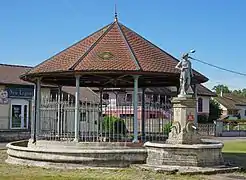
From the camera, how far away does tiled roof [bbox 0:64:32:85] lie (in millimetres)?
43844

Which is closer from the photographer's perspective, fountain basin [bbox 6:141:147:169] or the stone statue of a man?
fountain basin [bbox 6:141:147:169]

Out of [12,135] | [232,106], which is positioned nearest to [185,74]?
[12,135]

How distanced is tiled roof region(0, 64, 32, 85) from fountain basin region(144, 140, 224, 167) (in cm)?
2859

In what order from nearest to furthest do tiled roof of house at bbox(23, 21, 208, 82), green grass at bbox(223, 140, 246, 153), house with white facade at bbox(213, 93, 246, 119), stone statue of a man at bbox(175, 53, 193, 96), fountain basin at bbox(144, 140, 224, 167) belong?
fountain basin at bbox(144, 140, 224, 167), stone statue of a man at bbox(175, 53, 193, 96), tiled roof of house at bbox(23, 21, 208, 82), green grass at bbox(223, 140, 246, 153), house with white facade at bbox(213, 93, 246, 119)

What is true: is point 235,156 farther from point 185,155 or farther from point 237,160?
point 185,155

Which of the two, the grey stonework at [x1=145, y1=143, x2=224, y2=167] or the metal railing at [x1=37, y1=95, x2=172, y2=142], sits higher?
the metal railing at [x1=37, y1=95, x2=172, y2=142]

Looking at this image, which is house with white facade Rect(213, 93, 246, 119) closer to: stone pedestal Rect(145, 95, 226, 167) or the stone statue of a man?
the stone statue of a man

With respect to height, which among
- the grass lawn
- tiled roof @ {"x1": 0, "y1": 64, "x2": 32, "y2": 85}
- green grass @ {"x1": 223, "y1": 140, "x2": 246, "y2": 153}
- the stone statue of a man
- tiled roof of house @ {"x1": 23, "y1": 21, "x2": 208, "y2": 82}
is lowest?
green grass @ {"x1": 223, "y1": 140, "x2": 246, "y2": 153}

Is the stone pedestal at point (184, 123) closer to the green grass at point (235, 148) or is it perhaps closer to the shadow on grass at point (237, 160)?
the shadow on grass at point (237, 160)

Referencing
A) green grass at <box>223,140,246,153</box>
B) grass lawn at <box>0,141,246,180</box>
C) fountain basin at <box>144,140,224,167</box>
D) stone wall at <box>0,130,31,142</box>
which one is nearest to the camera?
grass lawn at <box>0,141,246,180</box>

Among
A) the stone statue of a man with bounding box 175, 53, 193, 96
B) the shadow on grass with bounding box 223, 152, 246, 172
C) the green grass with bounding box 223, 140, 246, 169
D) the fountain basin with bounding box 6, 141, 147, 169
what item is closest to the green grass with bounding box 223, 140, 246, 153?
the green grass with bounding box 223, 140, 246, 169

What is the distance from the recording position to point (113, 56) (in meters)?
19.8

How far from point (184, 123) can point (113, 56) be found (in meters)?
4.41

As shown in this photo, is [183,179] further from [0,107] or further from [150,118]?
[0,107]
